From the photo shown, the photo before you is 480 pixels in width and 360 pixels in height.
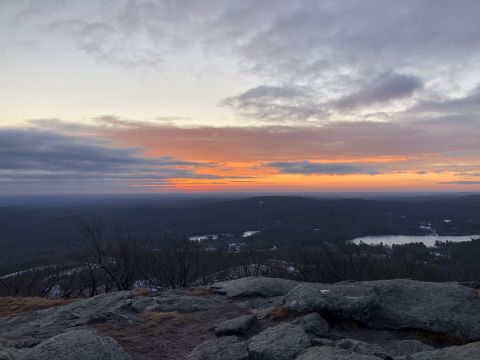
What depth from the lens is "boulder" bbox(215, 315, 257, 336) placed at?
10483mm

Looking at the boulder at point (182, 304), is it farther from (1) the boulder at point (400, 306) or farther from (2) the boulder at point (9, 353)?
(2) the boulder at point (9, 353)

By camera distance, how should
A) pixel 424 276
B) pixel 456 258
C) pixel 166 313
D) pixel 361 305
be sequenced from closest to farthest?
1. pixel 361 305
2. pixel 166 313
3. pixel 424 276
4. pixel 456 258

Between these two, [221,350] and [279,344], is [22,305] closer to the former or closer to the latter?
[221,350]

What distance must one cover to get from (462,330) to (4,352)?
1243 centimetres

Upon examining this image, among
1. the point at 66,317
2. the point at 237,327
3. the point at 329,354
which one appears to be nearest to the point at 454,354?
the point at 329,354

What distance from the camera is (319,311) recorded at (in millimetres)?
11133

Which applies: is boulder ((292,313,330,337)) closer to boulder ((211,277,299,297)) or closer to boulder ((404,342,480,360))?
boulder ((404,342,480,360))

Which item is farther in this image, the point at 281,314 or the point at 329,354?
the point at 281,314

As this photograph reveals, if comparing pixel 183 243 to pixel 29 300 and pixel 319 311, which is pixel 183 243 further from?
pixel 319 311

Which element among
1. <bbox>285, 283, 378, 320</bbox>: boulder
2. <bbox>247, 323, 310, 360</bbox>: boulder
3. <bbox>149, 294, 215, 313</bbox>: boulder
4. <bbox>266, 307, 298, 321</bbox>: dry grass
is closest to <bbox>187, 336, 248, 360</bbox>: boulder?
<bbox>247, 323, 310, 360</bbox>: boulder

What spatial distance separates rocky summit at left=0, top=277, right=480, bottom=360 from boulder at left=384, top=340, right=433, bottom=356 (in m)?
0.03

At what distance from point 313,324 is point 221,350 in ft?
9.42

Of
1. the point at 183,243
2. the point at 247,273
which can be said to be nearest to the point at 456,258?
the point at 247,273

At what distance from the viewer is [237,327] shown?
10.5 meters
